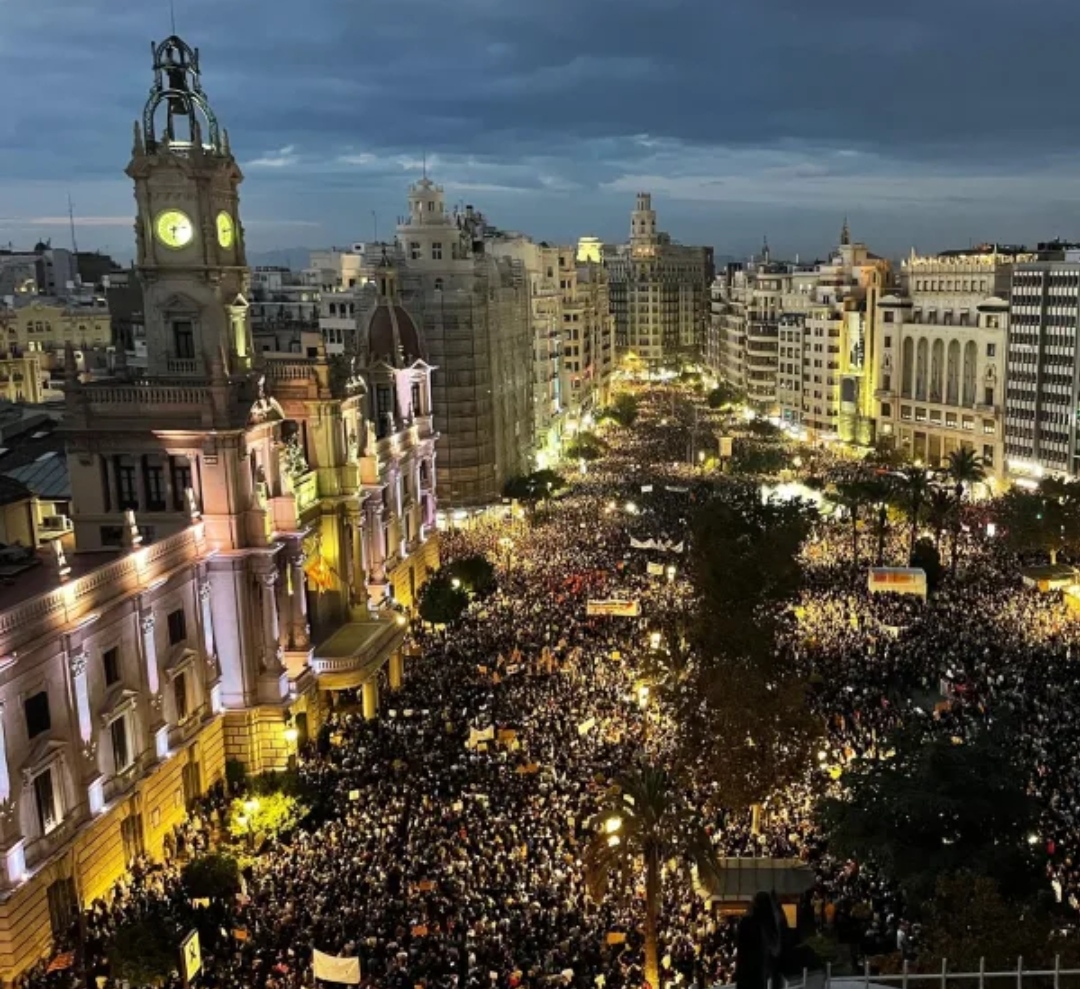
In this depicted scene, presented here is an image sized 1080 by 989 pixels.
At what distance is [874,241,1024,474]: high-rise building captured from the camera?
107 m

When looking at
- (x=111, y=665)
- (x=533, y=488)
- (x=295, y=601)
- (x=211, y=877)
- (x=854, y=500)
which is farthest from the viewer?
(x=533, y=488)

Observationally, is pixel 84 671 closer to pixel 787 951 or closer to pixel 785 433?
pixel 787 951

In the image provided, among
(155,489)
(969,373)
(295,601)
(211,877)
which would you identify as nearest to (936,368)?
(969,373)

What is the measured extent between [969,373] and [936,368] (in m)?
5.42

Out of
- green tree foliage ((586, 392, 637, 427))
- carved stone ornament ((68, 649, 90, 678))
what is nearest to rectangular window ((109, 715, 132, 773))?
carved stone ornament ((68, 649, 90, 678))

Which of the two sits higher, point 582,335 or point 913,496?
point 582,335

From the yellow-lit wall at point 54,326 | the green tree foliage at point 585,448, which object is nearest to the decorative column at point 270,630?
the green tree foliage at point 585,448

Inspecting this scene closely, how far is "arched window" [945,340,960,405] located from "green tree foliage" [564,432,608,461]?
35017mm

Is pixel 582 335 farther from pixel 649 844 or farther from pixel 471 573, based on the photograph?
pixel 649 844

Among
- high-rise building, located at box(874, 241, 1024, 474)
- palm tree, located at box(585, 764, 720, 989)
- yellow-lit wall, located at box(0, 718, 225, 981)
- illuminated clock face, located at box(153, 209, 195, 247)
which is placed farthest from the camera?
high-rise building, located at box(874, 241, 1024, 474)

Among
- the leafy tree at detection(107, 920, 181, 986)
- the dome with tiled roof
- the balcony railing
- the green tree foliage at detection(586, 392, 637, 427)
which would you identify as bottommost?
the green tree foliage at detection(586, 392, 637, 427)

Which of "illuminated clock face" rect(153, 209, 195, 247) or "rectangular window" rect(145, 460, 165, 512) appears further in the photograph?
"illuminated clock face" rect(153, 209, 195, 247)

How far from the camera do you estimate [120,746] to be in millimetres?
32938

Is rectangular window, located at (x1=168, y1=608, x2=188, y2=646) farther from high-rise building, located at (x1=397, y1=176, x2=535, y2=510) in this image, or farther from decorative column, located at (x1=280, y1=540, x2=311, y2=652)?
high-rise building, located at (x1=397, y1=176, x2=535, y2=510)
